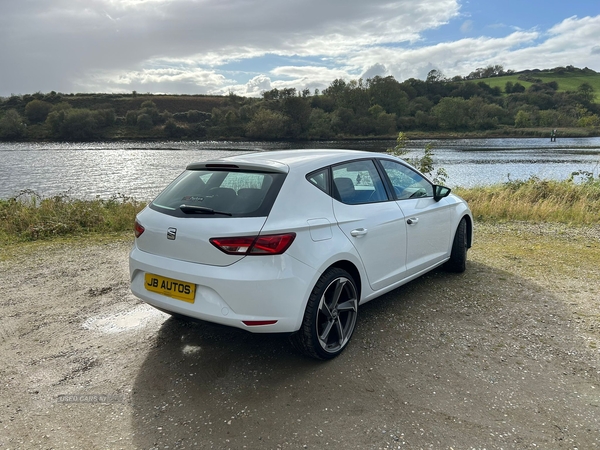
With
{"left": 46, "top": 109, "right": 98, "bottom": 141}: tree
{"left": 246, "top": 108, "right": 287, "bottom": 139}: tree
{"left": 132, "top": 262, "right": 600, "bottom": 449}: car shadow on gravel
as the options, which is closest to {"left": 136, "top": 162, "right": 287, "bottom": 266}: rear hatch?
{"left": 132, "top": 262, "right": 600, "bottom": 449}: car shadow on gravel

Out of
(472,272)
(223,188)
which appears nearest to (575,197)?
(472,272)

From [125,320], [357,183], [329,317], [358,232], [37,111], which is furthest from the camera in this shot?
[37,111]

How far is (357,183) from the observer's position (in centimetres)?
385

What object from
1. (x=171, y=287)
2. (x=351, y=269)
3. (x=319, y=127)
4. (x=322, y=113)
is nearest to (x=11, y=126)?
(x=319, y=127)

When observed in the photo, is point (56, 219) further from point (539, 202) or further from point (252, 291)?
point (539, 202)

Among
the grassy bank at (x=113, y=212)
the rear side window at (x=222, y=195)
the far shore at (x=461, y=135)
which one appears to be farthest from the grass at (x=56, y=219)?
the far shore at (x=461, y=135)

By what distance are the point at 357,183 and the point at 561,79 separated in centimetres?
14452

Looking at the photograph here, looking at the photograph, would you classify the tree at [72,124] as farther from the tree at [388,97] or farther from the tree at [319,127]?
the tree at [388,97]

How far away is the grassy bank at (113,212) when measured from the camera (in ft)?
28.6

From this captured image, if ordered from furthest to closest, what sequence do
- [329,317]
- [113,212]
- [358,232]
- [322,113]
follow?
[322,113] → [113,212] → [358,232] → [329,317]

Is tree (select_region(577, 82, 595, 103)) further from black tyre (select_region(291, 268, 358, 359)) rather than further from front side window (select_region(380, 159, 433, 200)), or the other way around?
black tyre (select_region(291, 268, 358, 359))

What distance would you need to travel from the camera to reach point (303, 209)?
3154 mm

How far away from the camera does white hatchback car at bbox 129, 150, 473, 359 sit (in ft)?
9.53

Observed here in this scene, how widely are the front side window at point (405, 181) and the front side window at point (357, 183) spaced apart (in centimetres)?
23
